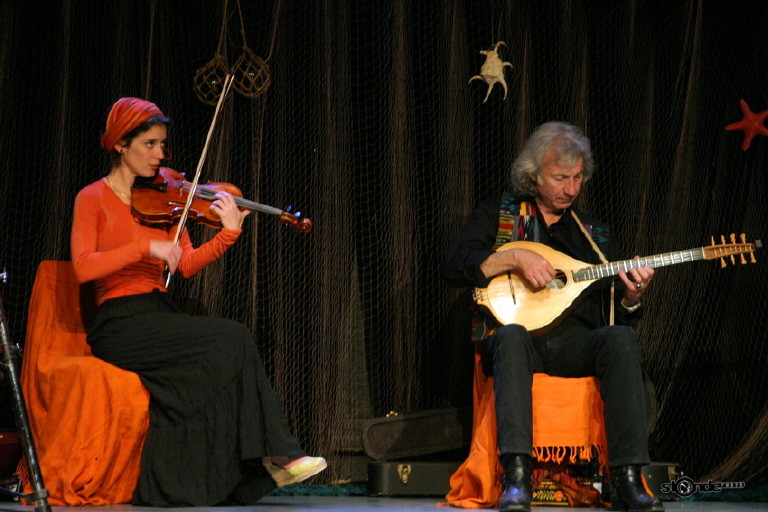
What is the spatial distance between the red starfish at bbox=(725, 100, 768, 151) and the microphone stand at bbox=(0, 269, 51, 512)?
3023mm

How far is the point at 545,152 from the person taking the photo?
11.6ft

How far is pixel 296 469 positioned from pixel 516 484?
70 centimetres

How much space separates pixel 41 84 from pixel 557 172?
2209mm

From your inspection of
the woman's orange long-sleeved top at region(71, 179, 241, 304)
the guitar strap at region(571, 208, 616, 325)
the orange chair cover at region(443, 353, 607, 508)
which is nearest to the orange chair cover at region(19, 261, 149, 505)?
the woman's orange long-sleeved top at region(71, 179, 241, 304)

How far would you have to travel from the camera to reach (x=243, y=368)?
3.12m

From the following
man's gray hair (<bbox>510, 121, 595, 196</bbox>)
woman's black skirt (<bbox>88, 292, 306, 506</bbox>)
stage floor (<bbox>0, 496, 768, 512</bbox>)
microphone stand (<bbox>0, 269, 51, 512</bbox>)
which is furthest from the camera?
man's gray hair (<bbox>510, 121, 595, 196</bbox>)

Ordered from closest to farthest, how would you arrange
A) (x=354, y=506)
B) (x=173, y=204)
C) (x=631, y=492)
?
(x=631, y=492), (x=354, y=506), (x=173, y=204)

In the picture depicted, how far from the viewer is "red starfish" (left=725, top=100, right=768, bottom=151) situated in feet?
13.3

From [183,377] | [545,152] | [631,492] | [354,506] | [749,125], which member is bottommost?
[354,506]

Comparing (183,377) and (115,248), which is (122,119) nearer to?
(115,248)

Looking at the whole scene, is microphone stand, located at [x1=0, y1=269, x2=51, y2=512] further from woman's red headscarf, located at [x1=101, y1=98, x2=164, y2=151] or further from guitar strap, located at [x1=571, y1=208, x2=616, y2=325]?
guitar strap, located at [x1=571, y1=208, x2=616, y2=325]

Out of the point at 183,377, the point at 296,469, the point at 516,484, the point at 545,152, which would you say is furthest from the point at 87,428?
the point at 545,152

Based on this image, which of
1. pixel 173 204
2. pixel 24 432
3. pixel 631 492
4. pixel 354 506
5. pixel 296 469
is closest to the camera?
pixel 24 432

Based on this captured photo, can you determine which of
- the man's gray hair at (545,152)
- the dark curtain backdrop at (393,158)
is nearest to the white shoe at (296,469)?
the dark curtain backdrop at (393,158)
